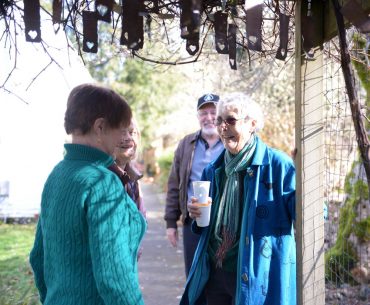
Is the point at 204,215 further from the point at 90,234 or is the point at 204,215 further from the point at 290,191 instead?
the point at 90,234

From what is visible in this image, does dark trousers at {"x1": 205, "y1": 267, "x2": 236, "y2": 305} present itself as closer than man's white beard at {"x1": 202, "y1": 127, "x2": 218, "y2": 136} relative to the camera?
Yes

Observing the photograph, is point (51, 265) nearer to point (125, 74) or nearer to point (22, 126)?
point (22, 126)

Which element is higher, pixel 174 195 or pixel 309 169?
pixel 309 169

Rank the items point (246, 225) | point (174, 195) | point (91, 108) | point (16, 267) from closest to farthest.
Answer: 1. point (91, 108)
2. point (246, 225)
3. point (174, 195)
4. point (16, 267)

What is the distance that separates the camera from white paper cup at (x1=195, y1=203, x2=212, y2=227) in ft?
11.0

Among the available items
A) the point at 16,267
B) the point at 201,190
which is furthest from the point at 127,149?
the point at 16,267

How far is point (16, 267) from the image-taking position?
8367mm

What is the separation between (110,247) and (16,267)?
703cm

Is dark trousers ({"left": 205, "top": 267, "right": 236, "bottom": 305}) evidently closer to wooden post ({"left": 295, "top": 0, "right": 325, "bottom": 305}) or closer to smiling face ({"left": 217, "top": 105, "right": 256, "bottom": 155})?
wooden post ({"left": 295, "top": 0, "right": 325, "bottom": 305})

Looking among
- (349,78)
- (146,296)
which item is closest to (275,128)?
(146,296)

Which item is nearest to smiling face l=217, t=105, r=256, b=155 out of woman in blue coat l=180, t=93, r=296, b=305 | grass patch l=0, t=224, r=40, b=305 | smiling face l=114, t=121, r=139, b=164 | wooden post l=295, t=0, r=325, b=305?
woman in blue coat l=180, t=93, r=296, b=305

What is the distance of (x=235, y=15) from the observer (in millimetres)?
2730

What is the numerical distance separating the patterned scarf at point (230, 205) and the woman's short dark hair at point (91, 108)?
4.48 ft

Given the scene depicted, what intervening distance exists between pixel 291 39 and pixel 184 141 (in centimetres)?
197
